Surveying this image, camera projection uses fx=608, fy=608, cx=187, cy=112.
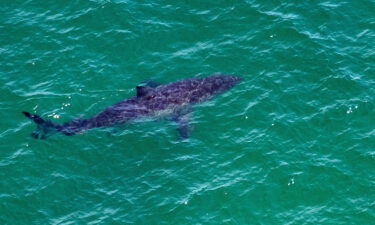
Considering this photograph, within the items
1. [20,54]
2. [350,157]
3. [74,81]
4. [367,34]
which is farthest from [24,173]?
[367,34]

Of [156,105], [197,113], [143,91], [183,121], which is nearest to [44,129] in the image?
[143,91]

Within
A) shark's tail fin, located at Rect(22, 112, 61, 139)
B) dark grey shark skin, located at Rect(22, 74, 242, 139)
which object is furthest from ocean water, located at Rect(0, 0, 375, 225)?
dark grey shark skin, located at Rect(22, 74, 242, 139)

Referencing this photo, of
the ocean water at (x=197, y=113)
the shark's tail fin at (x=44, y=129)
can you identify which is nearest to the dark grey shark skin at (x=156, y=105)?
the shark's tail fin at (x=44, y=129)

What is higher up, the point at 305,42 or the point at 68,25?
the point at 68,25

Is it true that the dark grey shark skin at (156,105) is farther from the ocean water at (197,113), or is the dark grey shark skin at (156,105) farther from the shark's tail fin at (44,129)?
the ocean water at (197,113)

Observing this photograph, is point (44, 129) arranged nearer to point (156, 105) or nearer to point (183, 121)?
point (156, 105)

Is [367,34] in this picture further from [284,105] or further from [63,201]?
[63,201]
